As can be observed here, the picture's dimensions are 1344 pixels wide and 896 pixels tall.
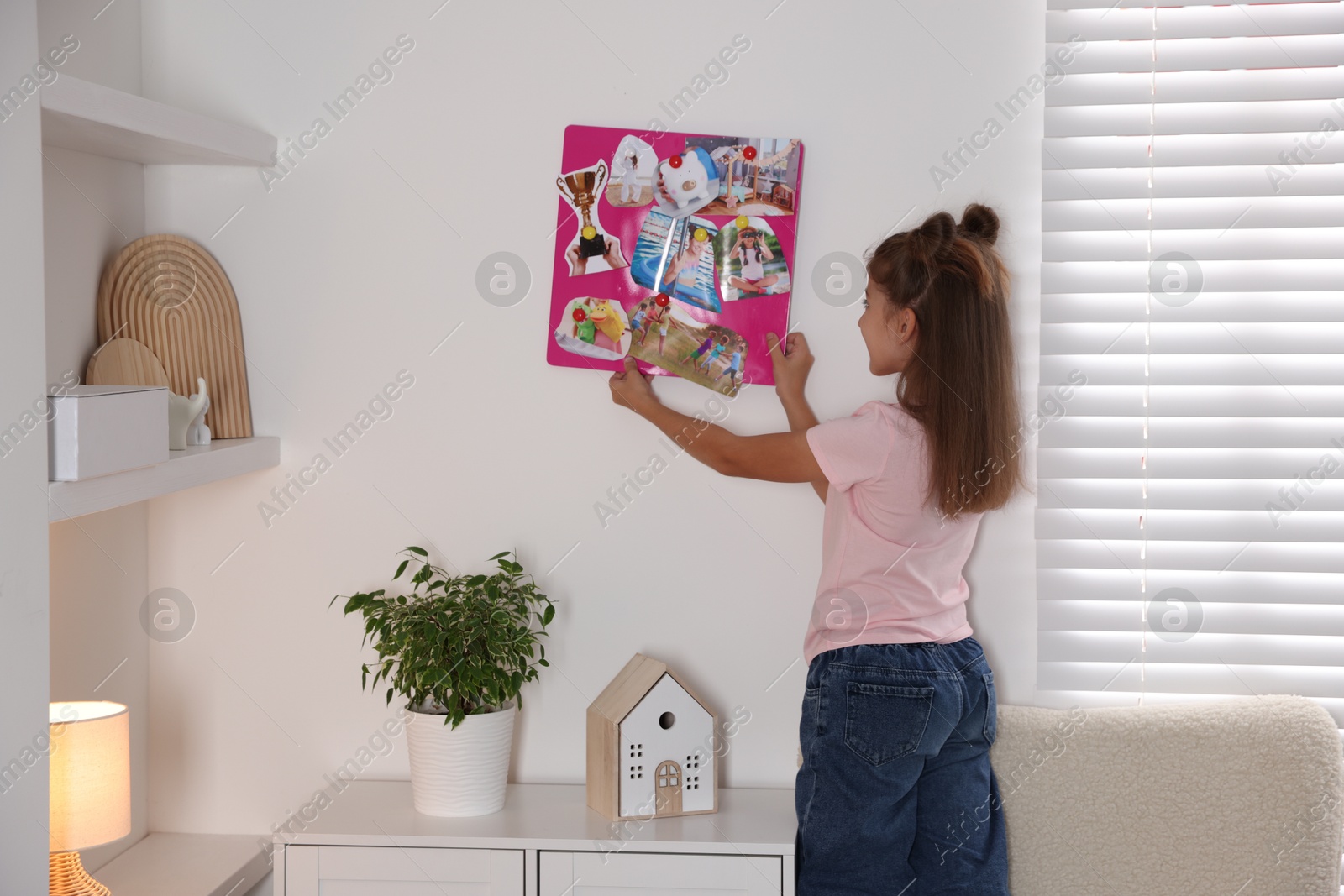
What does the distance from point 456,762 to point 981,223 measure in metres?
1.13

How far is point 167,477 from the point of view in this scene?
4.44 ft

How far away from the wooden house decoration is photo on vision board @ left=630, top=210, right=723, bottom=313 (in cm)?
59

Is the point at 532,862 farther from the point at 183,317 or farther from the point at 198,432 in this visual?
the point at 183,317

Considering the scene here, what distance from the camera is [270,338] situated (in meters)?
1.69

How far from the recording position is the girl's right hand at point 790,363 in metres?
1.61

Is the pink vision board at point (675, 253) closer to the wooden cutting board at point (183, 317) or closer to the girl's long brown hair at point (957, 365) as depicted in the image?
the girl's long brown hair at point (957, 365)

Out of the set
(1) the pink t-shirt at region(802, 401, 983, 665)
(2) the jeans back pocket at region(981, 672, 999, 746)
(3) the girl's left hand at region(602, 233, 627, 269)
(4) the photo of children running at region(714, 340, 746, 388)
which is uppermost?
(3) the girl's left hand at region(602, 233, 627, 269)

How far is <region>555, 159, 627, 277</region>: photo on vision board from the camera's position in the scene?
5.35 feet

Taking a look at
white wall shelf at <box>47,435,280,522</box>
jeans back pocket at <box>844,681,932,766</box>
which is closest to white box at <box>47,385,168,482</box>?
white wall shelf at <box>47,435,280,522</box>

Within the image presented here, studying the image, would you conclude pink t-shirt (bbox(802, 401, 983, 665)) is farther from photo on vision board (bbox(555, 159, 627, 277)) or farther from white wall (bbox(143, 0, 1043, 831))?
photo on vision board (bbox(555, 159, 627, 277))

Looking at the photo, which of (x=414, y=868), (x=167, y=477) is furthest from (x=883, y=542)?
(x=167, y=477)

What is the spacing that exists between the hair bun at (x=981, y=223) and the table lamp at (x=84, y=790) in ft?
4.56

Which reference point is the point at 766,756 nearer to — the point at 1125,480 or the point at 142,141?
the point at 1125,480

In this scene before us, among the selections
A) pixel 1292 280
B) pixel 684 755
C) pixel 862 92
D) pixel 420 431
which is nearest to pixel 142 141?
pixel 420 431
